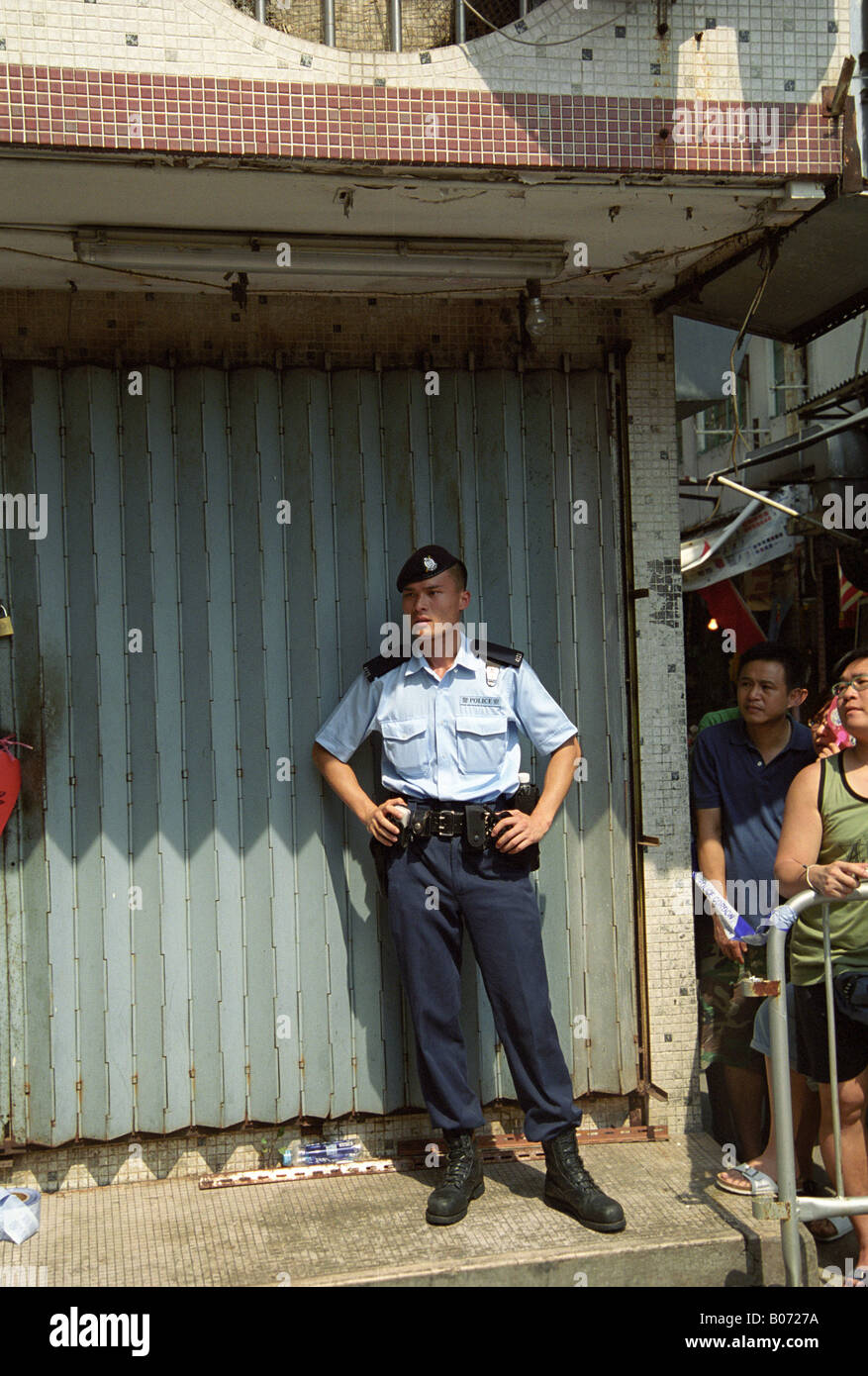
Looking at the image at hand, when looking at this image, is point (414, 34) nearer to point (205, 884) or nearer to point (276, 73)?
point (276, 73)

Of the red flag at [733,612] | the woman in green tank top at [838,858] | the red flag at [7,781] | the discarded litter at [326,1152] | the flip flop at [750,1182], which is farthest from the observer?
the red flag at [733,612]

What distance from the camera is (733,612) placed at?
734 centimetres

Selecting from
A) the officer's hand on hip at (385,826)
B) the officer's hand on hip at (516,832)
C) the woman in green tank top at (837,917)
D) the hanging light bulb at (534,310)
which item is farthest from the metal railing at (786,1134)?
the hanging light bulb at (534,310)

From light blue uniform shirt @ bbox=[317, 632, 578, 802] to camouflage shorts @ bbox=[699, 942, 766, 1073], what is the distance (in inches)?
45.8

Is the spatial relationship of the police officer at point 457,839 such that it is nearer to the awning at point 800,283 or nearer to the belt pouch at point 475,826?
the belt pouch at point 475,826

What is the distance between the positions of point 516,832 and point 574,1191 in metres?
1.28

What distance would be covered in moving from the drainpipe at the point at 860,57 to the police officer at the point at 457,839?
211 centimetres

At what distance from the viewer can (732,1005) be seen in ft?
15.4

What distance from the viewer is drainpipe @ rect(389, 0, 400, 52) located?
3.95 metres

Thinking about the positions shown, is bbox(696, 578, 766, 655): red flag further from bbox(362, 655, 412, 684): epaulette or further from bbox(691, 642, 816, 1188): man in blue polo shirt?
bbox(362, 655, 412, 684): epaulette

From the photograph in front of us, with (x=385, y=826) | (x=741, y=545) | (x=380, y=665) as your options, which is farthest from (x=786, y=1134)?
(x=741, y=545)

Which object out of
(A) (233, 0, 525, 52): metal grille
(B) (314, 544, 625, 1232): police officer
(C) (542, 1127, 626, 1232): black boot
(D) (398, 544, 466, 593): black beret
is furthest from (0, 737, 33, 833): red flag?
(A) (233, 0, 525, 52): metal grille

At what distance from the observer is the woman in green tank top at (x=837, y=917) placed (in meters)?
4.03

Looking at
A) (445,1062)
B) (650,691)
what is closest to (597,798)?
(650,691)
